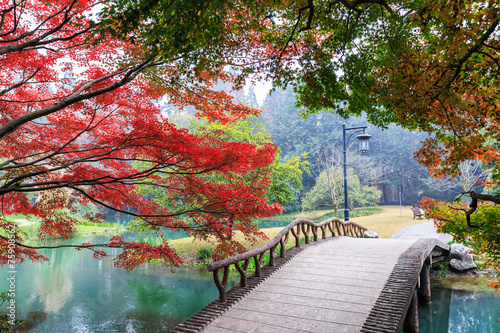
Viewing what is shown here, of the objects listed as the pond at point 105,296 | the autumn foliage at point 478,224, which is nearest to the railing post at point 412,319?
the autumn foliage at point 478,224

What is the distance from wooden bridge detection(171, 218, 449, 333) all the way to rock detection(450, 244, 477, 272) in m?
3.98

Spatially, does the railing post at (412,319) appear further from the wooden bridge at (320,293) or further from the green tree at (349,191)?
the green tree at (349,191)

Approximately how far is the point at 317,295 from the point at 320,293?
9 centimetres

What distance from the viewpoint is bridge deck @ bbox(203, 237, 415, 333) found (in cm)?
384

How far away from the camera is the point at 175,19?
2752mm

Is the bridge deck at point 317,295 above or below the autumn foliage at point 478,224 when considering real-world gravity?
below

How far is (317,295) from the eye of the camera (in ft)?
15.5

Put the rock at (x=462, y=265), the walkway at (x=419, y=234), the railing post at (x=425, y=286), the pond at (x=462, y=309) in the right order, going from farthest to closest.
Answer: the walkway at (x=419, y=234) → the rock at (x=462, y=265) → the railing post at (x=425, y=286) → the pond at (x=462, y=309)

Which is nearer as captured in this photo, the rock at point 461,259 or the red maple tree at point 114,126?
the red maple tree at point 114,126

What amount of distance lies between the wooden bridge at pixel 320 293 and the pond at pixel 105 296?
301 centimetres

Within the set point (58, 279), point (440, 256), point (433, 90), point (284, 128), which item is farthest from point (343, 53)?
point (284, 128)

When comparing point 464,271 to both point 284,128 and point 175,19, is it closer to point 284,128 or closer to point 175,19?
point 175,19

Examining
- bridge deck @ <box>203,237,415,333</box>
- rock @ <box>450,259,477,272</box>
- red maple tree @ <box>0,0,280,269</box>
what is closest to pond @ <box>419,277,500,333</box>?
rock @ <box>450,259,477,272</box>

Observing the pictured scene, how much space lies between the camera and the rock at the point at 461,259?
32.4 feet
